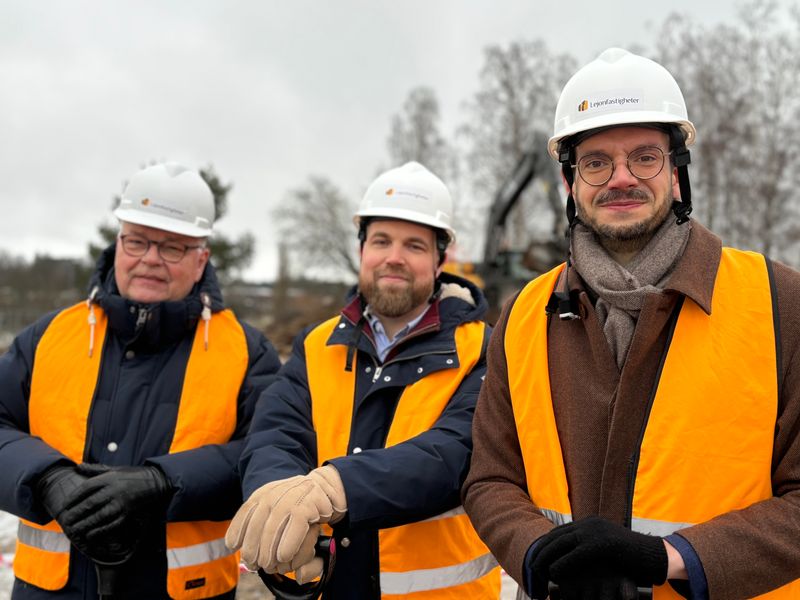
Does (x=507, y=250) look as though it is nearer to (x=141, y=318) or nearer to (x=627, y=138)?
(x=141, y=318)

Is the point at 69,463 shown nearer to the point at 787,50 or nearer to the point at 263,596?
the point at 263,596

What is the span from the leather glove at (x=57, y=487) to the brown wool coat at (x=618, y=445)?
1451 millimetres

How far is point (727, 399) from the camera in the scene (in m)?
1.78

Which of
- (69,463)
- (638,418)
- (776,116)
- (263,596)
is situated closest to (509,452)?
(638,418)

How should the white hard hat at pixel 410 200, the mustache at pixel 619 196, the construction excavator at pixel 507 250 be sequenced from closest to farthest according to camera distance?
1. the mustache at pixel 619 196
2. the white hard hat at pixel 410 200
3. the construction excavator at pixel 507 250

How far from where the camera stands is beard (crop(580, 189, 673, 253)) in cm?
205

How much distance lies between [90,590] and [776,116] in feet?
73.2

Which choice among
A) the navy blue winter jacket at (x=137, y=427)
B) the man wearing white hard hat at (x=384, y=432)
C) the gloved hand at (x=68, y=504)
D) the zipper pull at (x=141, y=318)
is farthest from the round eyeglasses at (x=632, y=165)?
the gloved hand at (x=68, y=504)

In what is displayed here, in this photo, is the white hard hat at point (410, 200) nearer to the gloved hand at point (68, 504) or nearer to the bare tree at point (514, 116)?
the gloved hand at point (68, 504)

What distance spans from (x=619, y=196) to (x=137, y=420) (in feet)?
6.81

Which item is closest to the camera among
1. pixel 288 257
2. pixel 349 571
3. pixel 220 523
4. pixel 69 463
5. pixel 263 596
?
pixel 349 571

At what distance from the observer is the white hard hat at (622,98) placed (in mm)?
2094

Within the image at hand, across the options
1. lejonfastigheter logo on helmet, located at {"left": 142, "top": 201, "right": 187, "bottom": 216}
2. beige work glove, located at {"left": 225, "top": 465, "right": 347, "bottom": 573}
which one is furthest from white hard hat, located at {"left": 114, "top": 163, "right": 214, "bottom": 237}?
beige work glove, located at {"left": 225, "top": 465, "right": 347, "bottom": 573}

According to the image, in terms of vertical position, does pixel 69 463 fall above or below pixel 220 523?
above
